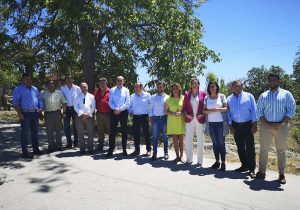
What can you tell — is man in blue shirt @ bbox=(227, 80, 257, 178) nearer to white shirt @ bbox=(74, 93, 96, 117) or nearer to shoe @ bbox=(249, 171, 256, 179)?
shoe @ bbox=(249, 171, 256, 179)

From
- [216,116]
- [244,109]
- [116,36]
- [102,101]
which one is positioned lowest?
[216,116]

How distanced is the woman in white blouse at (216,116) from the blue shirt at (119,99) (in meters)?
2.42

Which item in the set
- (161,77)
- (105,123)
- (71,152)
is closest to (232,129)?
(105,123)

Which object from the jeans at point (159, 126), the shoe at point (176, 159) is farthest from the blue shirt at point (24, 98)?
the shoe at point (176, 159)

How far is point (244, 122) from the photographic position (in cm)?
752

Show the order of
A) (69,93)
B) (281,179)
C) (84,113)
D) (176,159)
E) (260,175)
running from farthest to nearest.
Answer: (69,93) → (84,113) → (176,159) → (260,175) → (281,179)

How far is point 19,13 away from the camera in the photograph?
1352cm

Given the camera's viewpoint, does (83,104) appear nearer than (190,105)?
No

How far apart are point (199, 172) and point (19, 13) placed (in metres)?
9.84

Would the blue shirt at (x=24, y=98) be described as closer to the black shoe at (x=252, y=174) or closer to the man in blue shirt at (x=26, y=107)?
the man in blue shirt at (x=26, y=107)

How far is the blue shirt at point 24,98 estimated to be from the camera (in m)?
9.07

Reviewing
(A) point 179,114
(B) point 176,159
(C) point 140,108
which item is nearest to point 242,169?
(B) point 176,159

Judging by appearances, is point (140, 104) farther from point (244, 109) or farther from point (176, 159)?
point (244, 109)

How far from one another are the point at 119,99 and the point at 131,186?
11.0 ft
